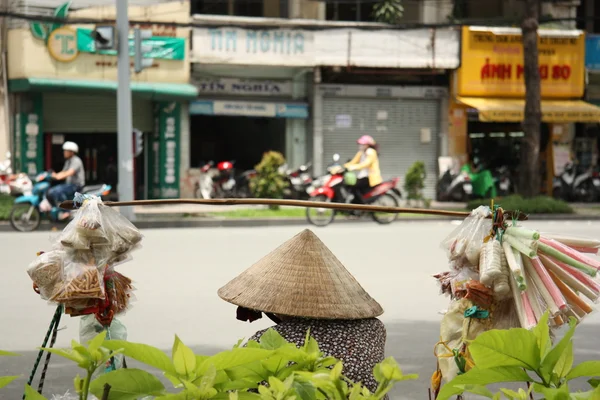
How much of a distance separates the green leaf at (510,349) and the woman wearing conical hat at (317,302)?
1.49 metres

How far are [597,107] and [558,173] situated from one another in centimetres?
189

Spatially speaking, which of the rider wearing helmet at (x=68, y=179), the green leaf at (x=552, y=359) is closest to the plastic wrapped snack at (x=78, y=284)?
the green leaf at (x=552, y=359)

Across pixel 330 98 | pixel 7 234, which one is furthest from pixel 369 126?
pixel 7 234

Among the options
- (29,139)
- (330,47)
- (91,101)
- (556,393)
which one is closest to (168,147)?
(91,101)

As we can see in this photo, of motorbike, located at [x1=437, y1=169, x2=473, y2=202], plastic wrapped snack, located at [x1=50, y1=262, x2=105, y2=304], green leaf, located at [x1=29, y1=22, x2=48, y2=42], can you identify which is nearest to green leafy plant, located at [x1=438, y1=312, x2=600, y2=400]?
plastic wrapped snack, located at [x1=50, y1=262, x2=105, y2=304]

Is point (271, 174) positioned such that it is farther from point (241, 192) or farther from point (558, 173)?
point (558, 173)

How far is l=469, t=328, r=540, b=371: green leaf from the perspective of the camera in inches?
62.0

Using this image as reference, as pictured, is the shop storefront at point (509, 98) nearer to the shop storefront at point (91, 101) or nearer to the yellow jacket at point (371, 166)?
the yellow jacket at point (371, 166)

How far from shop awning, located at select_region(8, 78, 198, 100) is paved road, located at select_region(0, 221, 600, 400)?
5109 millimetres

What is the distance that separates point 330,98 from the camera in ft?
74.2

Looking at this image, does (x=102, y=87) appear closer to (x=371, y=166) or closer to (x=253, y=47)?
(x=253, y=47)

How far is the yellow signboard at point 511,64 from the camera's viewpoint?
22.9 m

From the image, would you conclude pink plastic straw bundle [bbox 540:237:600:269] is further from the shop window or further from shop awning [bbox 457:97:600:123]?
shop awning [bbox 457:97:600:123]

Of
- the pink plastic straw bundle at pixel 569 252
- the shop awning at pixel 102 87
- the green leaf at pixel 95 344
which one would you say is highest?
the shop awning at pixel 102 87
